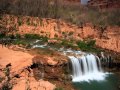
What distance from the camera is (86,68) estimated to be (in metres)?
21.5

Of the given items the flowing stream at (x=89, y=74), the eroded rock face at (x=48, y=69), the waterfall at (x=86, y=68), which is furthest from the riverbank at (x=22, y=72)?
the waterfall at (x=86, y=68)

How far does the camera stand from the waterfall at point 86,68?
20672mm

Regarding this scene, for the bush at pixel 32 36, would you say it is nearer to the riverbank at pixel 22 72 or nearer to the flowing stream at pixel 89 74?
the flowing stream at pixel 89 74

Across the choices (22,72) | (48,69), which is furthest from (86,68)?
(22,72)

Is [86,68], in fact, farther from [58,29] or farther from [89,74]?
[58,29]

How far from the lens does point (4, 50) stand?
781 inches

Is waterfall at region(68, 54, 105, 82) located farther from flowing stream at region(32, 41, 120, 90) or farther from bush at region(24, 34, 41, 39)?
bush at region(24, 34, 41, 39)

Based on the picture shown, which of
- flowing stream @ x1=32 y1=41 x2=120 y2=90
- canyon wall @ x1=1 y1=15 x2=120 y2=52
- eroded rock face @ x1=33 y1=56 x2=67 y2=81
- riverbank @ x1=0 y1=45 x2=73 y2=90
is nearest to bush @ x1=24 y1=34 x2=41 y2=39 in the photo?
canyon wall @ x1=1 y1=15 x2=120 y2=52

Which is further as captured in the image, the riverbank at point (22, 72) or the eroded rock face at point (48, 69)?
the eroded rock face at point (48, 69)

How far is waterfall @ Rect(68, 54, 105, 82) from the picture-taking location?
2067 centimetres

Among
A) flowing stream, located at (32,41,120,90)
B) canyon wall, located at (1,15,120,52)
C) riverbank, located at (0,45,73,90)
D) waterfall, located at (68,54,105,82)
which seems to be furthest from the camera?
canyon wall, located at (1,15,120,52)

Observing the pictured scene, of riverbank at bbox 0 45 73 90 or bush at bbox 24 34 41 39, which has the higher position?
bush at bbox 24 34 41 39

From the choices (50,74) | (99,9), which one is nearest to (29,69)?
(50,74)

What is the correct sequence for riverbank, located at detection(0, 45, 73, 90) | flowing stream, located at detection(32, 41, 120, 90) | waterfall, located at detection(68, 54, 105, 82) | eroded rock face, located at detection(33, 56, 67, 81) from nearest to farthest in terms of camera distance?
riverbank, located at detection(0, 45, 73, 90), eroded rock face, located at detection(33, 56, 67, 81), flowing stream, located at detection(32, 41, 120, 90), waterfall, located at detection(68, 54, 105, 82)
